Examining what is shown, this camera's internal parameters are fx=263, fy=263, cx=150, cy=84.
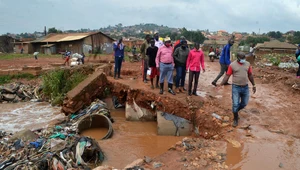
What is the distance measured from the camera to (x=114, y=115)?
973 cm

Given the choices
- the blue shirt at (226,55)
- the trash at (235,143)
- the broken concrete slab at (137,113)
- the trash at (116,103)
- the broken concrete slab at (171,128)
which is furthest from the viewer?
the trash at (116,103)

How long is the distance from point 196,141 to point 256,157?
4.34ft

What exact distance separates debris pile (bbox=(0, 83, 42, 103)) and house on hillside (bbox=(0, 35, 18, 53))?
29.1 meters

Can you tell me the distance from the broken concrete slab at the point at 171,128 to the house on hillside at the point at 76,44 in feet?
89.9

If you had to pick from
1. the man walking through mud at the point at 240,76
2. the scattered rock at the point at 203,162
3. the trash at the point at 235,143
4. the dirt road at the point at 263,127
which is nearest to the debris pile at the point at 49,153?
the dirt road at the point at 263,127

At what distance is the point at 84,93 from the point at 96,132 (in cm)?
161

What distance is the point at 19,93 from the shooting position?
13344mm

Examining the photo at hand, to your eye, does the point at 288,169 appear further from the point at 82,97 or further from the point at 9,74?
the point at 9,74

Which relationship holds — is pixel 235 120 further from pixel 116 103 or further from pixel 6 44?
pixel 6 44

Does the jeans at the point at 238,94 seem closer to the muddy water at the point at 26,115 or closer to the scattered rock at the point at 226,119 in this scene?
the scattered rock at the point at 226,119

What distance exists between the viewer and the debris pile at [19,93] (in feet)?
42.3

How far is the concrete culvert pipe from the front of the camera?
26.5ft

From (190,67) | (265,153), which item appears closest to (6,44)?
(190,67)

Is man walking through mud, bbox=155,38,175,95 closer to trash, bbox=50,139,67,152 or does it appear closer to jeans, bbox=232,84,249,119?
jeans, bbox=232,84,249,119
